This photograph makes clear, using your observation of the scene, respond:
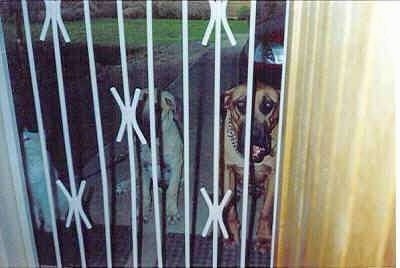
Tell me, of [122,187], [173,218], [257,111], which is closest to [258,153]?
[257,111]

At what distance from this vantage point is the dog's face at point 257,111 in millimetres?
1800

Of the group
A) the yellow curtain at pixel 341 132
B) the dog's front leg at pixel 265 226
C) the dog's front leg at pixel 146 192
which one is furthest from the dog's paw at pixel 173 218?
the yellow curtain at pixel 341 132

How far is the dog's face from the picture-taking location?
180 cm

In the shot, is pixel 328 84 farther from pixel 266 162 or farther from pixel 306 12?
pixel 266 162

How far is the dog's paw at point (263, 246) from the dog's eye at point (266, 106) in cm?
62

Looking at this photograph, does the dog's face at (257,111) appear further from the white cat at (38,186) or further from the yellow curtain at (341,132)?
the white cat at (38,186)

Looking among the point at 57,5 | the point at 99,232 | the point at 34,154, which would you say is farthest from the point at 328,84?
the point at 99,232

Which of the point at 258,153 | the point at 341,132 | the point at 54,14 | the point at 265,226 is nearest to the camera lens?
the point at 341,132

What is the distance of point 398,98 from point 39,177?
144 cm

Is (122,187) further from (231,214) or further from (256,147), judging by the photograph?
(256,147)

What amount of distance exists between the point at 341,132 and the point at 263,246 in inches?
47.4

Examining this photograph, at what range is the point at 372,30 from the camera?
0.86 m

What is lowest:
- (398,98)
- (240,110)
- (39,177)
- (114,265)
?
(114,265)

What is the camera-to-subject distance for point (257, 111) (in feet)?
6.02
